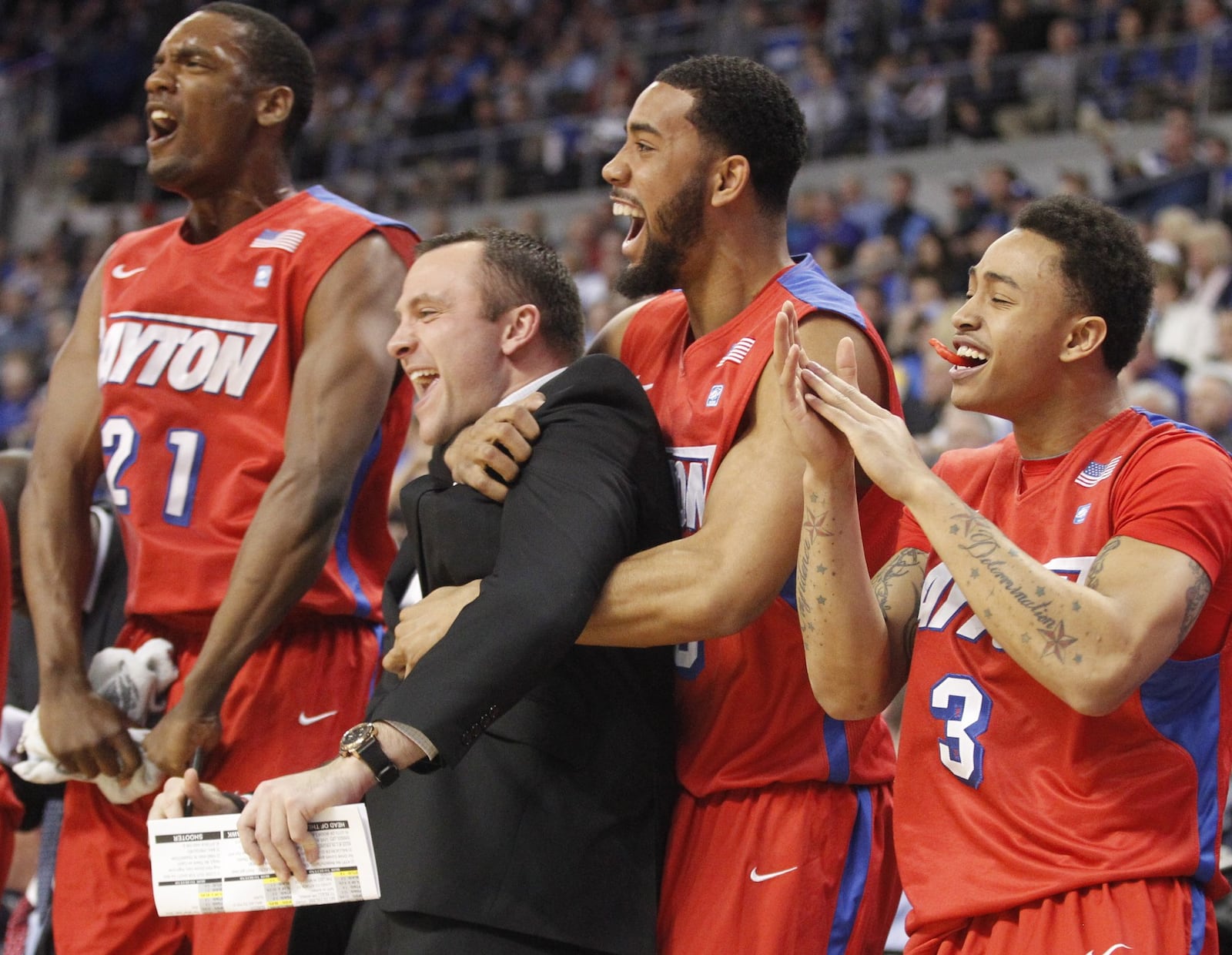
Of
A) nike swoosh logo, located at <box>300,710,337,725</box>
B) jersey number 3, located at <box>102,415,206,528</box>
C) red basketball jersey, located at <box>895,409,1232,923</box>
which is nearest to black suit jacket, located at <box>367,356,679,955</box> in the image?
red basketball jersey, located at <box>895,409,1232,923</box>

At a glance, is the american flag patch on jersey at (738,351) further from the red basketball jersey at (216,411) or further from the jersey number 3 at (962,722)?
the red basketball jersey at (216,411)

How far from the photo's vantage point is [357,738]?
246cm

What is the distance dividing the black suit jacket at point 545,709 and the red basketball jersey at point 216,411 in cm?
82

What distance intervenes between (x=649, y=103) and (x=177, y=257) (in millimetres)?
1322

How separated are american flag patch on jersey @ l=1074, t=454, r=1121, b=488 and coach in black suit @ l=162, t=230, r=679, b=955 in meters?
0.79

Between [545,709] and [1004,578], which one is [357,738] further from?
[1004,578]

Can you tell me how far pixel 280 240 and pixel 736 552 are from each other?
1.63 metres

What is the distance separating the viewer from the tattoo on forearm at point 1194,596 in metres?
2.48

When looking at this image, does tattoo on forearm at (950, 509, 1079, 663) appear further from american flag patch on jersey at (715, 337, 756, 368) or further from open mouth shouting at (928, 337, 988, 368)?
american flag patch on jersey at (715, 337, 756, 368)

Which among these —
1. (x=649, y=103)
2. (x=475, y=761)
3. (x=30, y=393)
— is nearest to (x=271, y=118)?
(x=649, y=103)

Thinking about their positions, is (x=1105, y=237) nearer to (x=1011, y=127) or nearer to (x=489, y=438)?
(x=489, y=438)

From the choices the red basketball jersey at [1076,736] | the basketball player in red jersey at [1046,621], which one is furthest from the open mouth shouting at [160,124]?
the red basketball jersey at [1076,736]

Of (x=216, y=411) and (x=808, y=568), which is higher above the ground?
(x=216, y=411)

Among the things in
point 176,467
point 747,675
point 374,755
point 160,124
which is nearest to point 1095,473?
point 747,675
